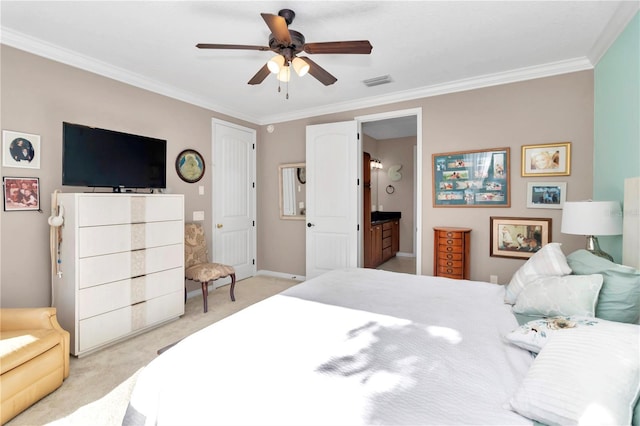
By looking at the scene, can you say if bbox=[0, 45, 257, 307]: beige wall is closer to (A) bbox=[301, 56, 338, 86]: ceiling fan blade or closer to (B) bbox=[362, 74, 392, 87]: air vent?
(A) bbox=[301, 56, 338, 86]: ceiling fan blade

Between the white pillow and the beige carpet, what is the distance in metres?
2.47

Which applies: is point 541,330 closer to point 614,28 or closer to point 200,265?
point 614,28

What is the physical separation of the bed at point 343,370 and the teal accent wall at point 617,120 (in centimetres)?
164

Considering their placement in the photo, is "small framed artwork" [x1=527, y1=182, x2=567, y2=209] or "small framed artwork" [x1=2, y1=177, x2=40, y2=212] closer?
"small framed artwork" [x1=2, y1=177, x2=40, y2=212]

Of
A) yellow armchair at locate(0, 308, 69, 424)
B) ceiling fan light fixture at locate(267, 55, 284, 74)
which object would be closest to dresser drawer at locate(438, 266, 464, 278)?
ceiling fan light fixture at locate(267, 55, 284, 74)

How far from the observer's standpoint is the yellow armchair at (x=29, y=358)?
171cm

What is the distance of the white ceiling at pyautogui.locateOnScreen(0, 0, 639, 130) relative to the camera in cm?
215

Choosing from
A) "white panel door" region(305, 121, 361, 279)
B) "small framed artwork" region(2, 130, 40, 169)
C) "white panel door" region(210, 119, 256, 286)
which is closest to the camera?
"small framed artwork" region(2, 130, 40, 169)

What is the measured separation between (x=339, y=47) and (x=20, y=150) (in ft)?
9.16

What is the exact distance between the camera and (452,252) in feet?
11.3

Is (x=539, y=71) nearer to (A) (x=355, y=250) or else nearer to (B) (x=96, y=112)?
(A) (x=355, y=250)

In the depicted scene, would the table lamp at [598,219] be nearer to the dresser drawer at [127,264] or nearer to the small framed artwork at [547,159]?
the small framed artwork at [547,159]

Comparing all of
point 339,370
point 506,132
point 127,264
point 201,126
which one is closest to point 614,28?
point 506,132

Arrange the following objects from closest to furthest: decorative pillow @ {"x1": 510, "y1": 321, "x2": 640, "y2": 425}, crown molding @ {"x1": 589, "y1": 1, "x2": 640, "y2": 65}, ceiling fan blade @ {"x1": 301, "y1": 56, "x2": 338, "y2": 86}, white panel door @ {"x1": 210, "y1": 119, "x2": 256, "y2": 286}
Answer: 1. decorative pillow @ {"x1": 510, "y1": 321, "x2": 640, "y2": 425}
2. crown molding @ {"x1": 589, "y1": 1, "x2": 640, "y2": 65}
3. ceiling fan blade @ {"x1": 301, "y1": 56, "x2": 338, "y2": 86}
4. white panel door @ {"x1": 210, "y1": 119, "x2": 256, "y2": 286}
